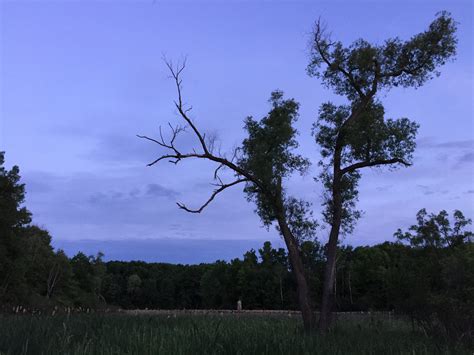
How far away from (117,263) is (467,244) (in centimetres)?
7345

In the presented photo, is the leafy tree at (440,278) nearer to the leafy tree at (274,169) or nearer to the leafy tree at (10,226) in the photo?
the leafy tree at (274,169)

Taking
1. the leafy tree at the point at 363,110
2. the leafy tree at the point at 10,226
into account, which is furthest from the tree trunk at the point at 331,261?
the leafy tree at the point at 10,226

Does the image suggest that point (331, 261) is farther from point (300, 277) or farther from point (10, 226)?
point (10, 226)

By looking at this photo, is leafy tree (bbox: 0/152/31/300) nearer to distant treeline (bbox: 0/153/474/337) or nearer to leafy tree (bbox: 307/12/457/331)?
distant treeline (bbox: 0/153/474/337)

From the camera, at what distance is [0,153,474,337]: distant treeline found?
2727 centimetres

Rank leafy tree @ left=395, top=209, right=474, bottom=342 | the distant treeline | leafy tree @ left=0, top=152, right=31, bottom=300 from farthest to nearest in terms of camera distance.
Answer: leafy tree @ left=0, top=152, right=31, bottom=300 → the distant treeline → leafy tree @ left=395, top=209, right=474, bottom=342

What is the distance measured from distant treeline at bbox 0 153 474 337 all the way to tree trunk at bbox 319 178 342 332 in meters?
1.77

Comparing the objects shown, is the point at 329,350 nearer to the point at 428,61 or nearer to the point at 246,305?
the point at 428,61

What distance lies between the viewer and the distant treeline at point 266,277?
89.5ft

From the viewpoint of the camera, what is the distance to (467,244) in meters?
47.1

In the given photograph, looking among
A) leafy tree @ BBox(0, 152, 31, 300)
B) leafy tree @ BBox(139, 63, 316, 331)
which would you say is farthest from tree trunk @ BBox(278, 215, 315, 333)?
leafy tree @ BBox(0, 152, 31, 300)

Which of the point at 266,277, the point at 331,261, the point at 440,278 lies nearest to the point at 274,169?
the point at 331,261

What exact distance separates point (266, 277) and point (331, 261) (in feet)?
173

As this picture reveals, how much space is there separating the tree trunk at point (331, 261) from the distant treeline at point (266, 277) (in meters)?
1.77
